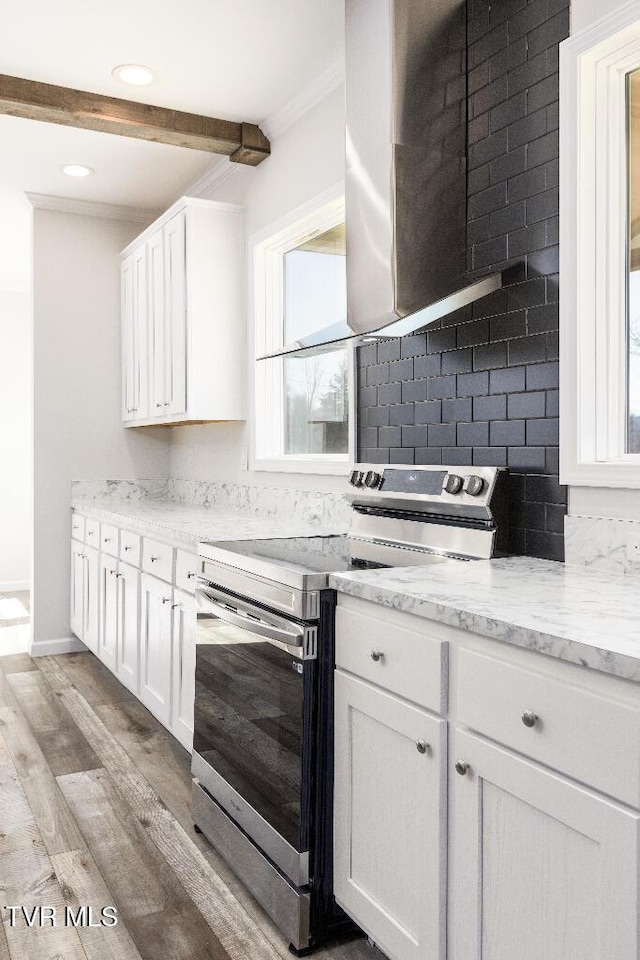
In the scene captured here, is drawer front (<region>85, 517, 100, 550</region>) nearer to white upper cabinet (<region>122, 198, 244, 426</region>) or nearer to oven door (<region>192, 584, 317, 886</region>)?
white upper cabinet (<region>122, 198, 244, 426</region>)

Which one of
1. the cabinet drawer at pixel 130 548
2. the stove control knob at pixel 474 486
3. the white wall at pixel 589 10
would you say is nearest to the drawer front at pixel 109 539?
the cabinet drawer at pixel 130 548

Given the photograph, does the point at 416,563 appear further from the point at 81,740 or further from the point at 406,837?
the point at 81,740

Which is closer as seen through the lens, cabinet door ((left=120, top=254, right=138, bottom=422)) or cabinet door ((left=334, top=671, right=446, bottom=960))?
cabinet door ((left=334, top=671, right=446, bottom=960))

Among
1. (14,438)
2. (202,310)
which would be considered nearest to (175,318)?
(202,310)

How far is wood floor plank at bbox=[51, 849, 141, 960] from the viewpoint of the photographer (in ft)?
6.11

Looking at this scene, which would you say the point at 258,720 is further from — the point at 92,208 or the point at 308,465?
the point at 92,208

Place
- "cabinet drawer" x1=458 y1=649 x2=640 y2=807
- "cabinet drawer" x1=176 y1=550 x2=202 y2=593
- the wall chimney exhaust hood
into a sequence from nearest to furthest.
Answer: "cabinet drawer" x1=458 y1=649 x2=640 y2=807
the wall chimney exhaust hood
"cabinet drawer" x1=176 y1=550 x2=202 y2=593

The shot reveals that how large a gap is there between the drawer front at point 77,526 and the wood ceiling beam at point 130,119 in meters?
2.06

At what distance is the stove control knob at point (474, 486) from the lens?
2174mm

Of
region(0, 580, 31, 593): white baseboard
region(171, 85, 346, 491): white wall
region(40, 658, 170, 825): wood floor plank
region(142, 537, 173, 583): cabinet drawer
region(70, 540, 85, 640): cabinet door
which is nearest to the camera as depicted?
region(40, 658, 170, 825): wood floor plank

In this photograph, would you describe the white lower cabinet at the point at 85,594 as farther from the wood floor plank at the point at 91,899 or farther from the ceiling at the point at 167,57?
the ceiling at the point at 167,57

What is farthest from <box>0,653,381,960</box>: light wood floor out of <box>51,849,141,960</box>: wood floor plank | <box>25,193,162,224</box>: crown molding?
<box>25,193,162,224</box>: crown molding

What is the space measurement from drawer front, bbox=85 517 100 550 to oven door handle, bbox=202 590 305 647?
6.15 feet

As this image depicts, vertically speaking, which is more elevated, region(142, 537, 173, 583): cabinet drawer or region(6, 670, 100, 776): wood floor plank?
region(142, 537, 173, 583): cabinet drawer
